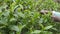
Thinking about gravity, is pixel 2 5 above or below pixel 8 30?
above

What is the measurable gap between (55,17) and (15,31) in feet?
1.63


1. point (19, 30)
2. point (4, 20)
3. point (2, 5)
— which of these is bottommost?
point (19, 30)

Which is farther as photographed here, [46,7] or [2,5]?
[46,7]

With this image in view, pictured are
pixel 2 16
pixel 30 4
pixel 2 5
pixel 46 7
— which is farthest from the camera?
pixel 46 7

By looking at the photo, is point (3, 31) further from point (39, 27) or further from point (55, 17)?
point (55, 17)

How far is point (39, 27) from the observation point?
2.00m

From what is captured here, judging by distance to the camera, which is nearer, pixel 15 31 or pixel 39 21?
pixel 15 31

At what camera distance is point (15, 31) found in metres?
1.84

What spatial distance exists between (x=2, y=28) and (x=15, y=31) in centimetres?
13

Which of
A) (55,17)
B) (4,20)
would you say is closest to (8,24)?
(4,20)

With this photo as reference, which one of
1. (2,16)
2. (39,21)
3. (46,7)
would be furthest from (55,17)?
(46,7)

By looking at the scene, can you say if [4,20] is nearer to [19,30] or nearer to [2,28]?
[2,28]

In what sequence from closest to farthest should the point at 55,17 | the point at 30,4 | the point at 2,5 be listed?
the point at 55,17 < the point at 2,5 < the point at 30,4

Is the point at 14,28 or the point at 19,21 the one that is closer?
the point at 14,28
